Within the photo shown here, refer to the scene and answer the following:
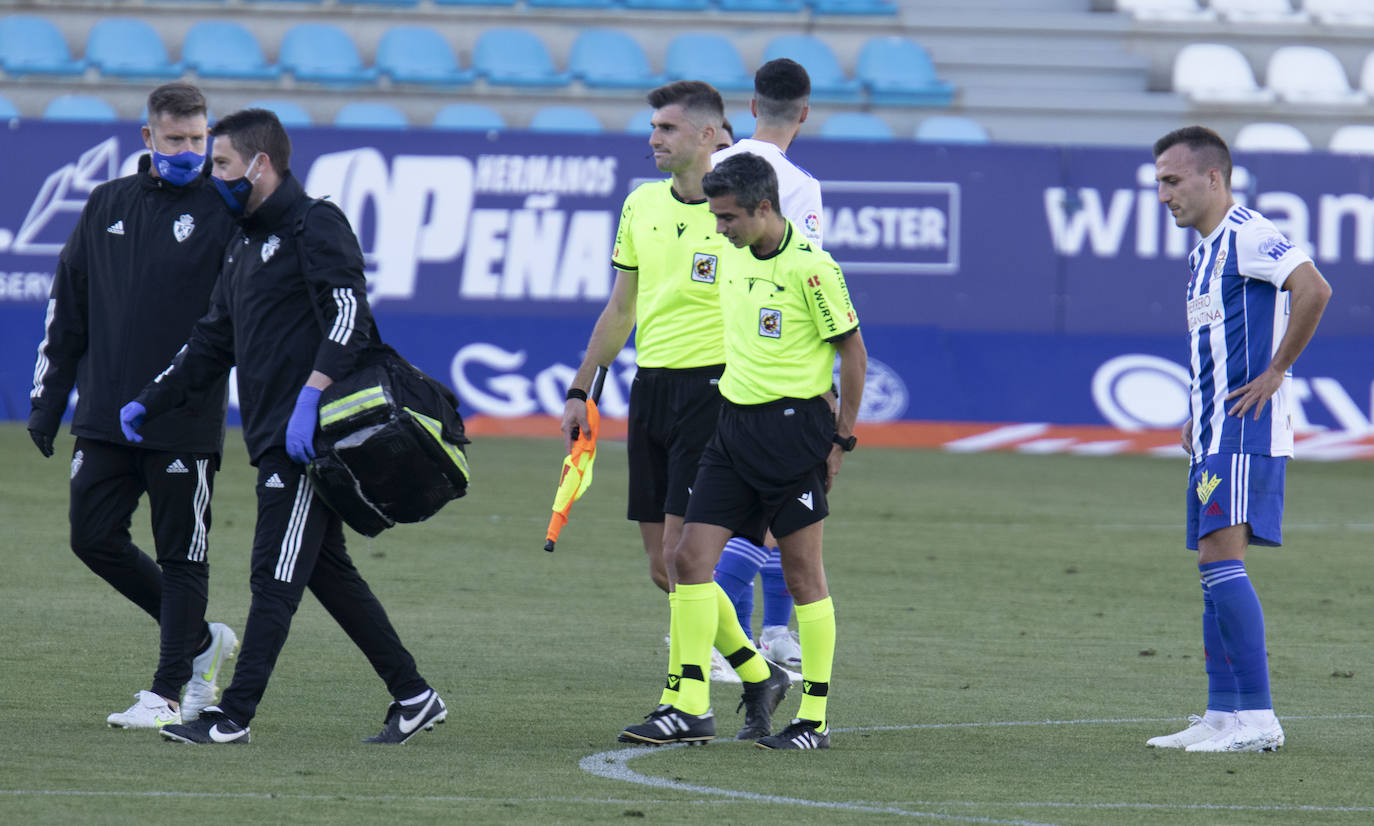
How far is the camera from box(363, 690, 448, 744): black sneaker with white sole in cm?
587

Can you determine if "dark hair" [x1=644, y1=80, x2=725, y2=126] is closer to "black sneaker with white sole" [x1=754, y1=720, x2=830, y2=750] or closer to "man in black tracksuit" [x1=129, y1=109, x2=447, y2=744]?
"man in black tracksuit" [x1=129, y1=109, x2=447, y2=744]

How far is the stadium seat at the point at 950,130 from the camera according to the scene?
2247cm

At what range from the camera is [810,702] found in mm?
5988

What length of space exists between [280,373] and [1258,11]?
75.6 feet

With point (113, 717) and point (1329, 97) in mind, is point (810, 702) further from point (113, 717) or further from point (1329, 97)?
point (1329, 97)

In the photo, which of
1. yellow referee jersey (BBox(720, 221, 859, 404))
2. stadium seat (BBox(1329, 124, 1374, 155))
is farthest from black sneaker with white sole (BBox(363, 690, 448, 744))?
stadium seat (BBox(1329, 124, 1374, 155))

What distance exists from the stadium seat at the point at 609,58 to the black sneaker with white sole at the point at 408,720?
17406 millimetres

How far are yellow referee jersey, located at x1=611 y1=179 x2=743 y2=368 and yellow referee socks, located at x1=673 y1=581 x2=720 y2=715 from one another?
1032mm

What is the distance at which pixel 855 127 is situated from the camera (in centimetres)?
2234

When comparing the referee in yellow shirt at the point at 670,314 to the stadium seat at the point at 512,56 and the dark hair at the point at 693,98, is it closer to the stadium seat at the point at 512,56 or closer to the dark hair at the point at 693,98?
the dark hair at the point at 693,98

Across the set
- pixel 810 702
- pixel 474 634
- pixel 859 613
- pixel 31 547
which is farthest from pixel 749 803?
pixel 31 547

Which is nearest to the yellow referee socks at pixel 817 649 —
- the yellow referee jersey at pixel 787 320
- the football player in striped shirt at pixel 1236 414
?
the yellow referee jersey at pixel 787 320

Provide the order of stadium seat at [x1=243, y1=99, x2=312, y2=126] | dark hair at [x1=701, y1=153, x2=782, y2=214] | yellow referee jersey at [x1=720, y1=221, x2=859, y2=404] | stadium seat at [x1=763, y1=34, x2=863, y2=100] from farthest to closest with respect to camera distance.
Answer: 1. stadium seat at [x1=763, y1=34, x2=863, y2=100]
2. stadium seat at [x1=243, y1=99, x2=312, y2=126]
3. yellow referee jersey at [x1=720, y1=221, x2=859, y2=404]
4. dark hair at [x1=701, y1=153, x2=782, y2=214]

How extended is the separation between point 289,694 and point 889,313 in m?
12.9
